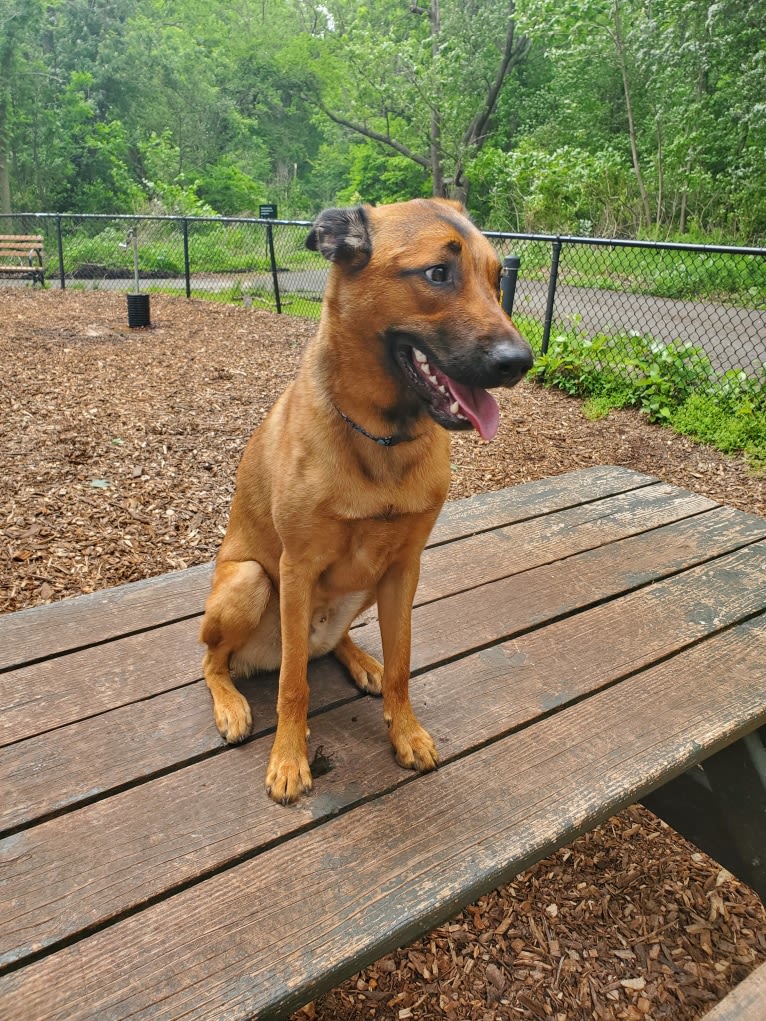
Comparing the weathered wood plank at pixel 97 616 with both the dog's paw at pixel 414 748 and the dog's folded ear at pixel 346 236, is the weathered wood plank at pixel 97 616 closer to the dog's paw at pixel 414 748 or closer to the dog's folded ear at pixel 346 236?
the dog's paw at pixel 414 748

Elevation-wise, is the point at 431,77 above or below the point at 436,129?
above

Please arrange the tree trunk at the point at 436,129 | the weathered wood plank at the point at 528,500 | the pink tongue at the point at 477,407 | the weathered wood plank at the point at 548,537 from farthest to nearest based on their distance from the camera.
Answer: the tree trunk at the point at 436,129 → the weathered wood plank at the point at 528,500 → the weathered wood plank at the point at 548,537 → the pink tongue at the point at 477,407

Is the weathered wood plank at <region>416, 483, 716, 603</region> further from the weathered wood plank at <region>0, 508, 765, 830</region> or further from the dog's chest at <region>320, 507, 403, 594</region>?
the dog's chest at <region>320, 507, 403, 594</region>

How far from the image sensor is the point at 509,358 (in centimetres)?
141

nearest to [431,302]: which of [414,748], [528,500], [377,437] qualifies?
[377,437]

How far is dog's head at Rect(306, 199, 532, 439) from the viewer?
1.45m

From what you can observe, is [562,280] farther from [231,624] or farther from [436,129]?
[436,129]

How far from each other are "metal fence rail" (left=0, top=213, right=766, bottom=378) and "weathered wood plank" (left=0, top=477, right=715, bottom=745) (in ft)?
9.76

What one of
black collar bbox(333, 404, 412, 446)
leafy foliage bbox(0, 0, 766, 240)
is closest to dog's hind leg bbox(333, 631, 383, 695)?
black collar bbox(333, 404, 412, 446)

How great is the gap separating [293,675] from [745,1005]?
3.89 feet

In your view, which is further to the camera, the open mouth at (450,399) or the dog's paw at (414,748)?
the dog's paw at (414,748)

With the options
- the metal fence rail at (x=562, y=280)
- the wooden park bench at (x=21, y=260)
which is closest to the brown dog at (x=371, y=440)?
the metal fence rail at (x=562, y=280)

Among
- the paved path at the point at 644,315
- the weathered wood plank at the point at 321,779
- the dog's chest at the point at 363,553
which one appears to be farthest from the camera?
the paved path at the point at 644,315

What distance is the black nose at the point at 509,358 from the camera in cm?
141
